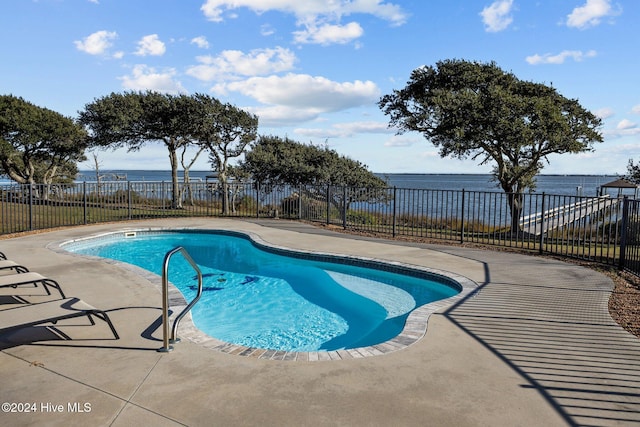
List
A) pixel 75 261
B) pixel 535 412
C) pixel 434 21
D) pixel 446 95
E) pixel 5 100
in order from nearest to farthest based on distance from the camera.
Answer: pixel 535 412 → pixel 75 261 → pixel 434 21 → pixel 446 95 → pixel 5 100

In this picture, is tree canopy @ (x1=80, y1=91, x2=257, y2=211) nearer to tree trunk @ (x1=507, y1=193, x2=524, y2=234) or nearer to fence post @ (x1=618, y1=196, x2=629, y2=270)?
tree trunk @ (x1=507, y1=193, x2=524, y2=234)

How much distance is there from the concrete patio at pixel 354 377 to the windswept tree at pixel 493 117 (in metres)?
10.7

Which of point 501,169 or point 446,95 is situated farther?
point 501,169

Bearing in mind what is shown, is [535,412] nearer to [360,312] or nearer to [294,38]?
[360,312]

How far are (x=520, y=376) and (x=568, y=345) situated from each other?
114 cm

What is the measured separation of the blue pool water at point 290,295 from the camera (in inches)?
246

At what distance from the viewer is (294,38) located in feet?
45.3

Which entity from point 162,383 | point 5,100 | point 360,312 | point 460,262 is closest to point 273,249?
point 360,312

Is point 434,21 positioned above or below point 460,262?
above

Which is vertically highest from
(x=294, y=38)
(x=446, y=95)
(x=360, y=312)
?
(x=294, y=38)

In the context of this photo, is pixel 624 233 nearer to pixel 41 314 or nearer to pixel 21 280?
pixel 41 314

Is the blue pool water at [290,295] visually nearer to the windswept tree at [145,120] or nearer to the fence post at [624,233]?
the fence post at [624,233]

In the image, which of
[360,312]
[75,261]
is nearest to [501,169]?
[360,312]

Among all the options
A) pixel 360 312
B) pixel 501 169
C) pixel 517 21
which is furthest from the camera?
pixel 501 169
